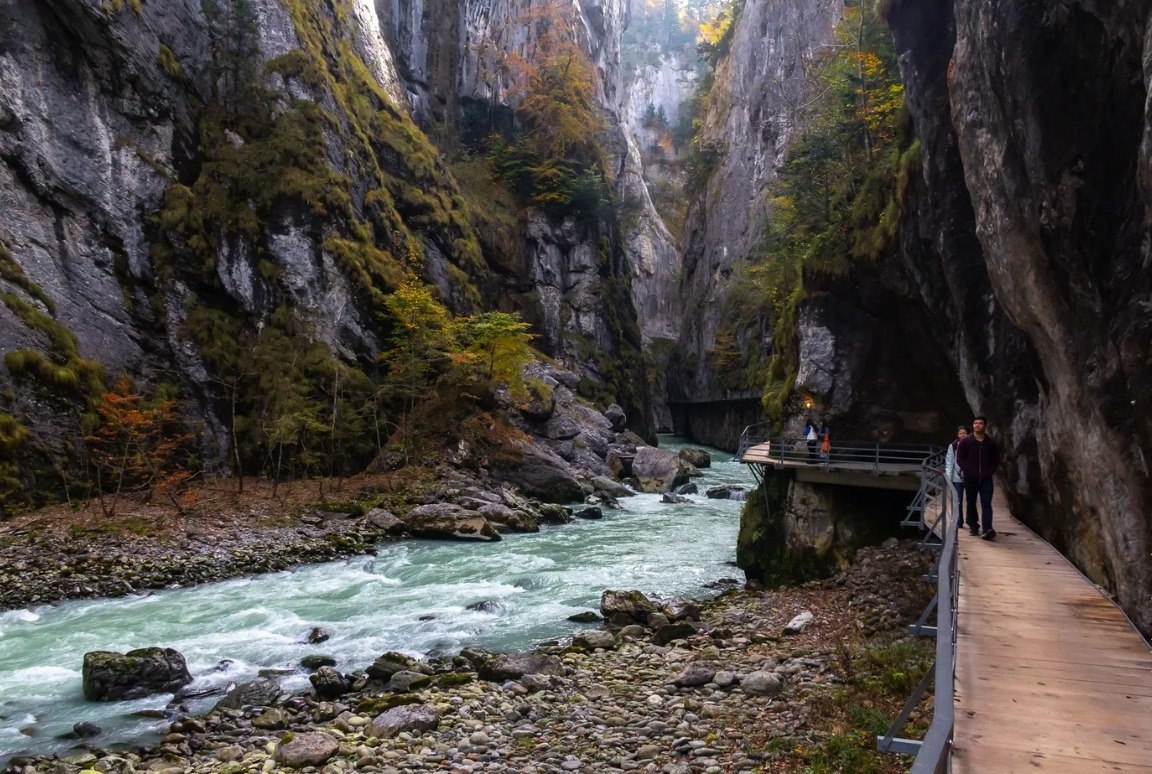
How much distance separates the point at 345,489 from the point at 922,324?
18.0m

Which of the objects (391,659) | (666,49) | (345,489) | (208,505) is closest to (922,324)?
(391,659)

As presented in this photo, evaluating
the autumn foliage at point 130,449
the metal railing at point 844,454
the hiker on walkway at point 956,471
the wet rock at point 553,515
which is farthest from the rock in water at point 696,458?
the hiker on walkway at point 956,471

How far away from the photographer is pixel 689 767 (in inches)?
268

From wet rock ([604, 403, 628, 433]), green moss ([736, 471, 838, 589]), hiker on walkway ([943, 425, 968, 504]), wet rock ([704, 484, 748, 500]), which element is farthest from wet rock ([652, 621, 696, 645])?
wet rock ([604, 403, 628, 433])

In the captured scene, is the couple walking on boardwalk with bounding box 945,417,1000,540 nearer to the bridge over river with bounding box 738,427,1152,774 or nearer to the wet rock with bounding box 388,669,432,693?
the bridge over river with bounding box 738,427,1152,774

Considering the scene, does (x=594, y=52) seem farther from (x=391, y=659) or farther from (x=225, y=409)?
(x=391, y=659)

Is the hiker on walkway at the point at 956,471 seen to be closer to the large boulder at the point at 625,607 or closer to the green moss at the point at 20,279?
the large boulder at the point at 625,607

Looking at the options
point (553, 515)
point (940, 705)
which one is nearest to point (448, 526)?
point (553, 515)

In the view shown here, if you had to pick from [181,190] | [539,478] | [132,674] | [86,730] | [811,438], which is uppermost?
[181,190]

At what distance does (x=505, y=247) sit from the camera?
43.2 m

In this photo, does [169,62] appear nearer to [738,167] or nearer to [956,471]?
[956,471]

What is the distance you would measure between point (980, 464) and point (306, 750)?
9318mm

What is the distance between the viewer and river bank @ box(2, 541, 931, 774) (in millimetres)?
7168

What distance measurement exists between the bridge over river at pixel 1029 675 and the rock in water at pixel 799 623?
3519mm
